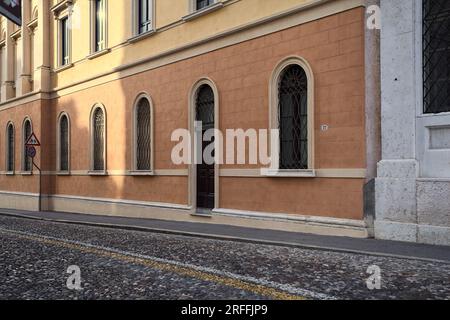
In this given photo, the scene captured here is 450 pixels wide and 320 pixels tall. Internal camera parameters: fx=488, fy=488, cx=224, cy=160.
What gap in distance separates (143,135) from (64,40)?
8.03 meters

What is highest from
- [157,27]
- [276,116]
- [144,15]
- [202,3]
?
[144,15]

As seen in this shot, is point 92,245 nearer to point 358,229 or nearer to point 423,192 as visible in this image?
point 358,229

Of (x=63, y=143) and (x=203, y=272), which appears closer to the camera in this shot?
(x=203, y=272)

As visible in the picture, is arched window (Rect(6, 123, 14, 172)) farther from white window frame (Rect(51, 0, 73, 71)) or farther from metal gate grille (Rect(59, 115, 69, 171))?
white window frame (Rect(51, 0, 73, 71))

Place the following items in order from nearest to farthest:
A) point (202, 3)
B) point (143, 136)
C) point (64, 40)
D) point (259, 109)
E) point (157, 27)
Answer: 1. point (259, 109)
2. point (202, 3)
3. point (157, 27)
4. point (143, 136)
5. point (64, 40)

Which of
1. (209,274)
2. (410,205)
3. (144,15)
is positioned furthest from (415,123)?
(144,15)

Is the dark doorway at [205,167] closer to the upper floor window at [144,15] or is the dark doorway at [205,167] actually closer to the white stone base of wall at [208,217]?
the white stone base of wall at [208,217]

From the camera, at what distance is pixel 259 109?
39.0ft

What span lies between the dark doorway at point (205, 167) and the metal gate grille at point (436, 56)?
5.94 meters

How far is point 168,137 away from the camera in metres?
14.7

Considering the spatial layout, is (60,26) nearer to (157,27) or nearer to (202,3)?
(157,27)

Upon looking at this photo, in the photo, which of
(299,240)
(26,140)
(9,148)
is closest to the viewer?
(299,240)
